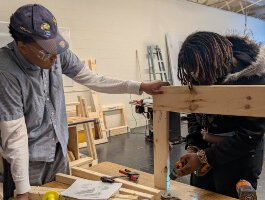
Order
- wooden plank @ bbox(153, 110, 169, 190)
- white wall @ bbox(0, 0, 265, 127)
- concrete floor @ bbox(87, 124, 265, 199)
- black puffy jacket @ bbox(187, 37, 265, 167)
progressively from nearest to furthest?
black puffy jacket @ bbox(187, 37, 265, 167) → wooden plank @ bbox(153, 110, 169, 190) → concrete floor @ bbox(87, 124, 265, 199) → white wall @ bbox(0, 0, 265, 127)

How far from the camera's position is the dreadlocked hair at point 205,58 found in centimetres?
96

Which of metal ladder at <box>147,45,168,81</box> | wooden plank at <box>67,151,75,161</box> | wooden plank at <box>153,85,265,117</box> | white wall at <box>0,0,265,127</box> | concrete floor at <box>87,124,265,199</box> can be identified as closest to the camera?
wooden plank at <box>153,85,265,117</box>

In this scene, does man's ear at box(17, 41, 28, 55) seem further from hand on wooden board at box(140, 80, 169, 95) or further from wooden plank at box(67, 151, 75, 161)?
wooden plank at box(67, 151, 75, 161)

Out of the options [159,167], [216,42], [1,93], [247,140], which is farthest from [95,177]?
[216,42]

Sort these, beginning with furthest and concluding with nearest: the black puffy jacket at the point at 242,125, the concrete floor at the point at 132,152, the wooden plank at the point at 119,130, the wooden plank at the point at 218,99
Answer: the wooden plank at the point at 119,130 → the concrete floor at the point at 132,152 → the black puffy jacket at the point at 242,125 → the wooden plank at the point at 218,99

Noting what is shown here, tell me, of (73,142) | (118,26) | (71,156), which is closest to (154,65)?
(118,26)

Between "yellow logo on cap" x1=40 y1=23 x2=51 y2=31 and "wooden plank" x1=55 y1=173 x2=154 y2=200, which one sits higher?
"yellow logo on cap" x1=40 y1=23 x2=51 y2=31

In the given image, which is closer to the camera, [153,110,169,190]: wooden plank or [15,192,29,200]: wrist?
[15,192,29,200]: wrist

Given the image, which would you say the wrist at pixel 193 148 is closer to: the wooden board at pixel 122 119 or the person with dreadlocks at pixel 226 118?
the person with dreadlocks at pixel 226 118

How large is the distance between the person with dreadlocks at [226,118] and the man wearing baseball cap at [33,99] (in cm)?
25

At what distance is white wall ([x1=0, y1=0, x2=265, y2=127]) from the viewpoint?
4.46 metres

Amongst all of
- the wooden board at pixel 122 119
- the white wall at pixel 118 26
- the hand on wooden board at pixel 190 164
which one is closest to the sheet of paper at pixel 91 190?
the hand on wooden board at pixel 190 164

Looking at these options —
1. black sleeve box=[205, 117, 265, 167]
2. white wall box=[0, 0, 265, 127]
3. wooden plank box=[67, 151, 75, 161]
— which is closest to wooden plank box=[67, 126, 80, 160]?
wooden plank box=[67, 151, 75, 161]

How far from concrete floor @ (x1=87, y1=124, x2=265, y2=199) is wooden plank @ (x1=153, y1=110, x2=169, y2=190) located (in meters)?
1.76
